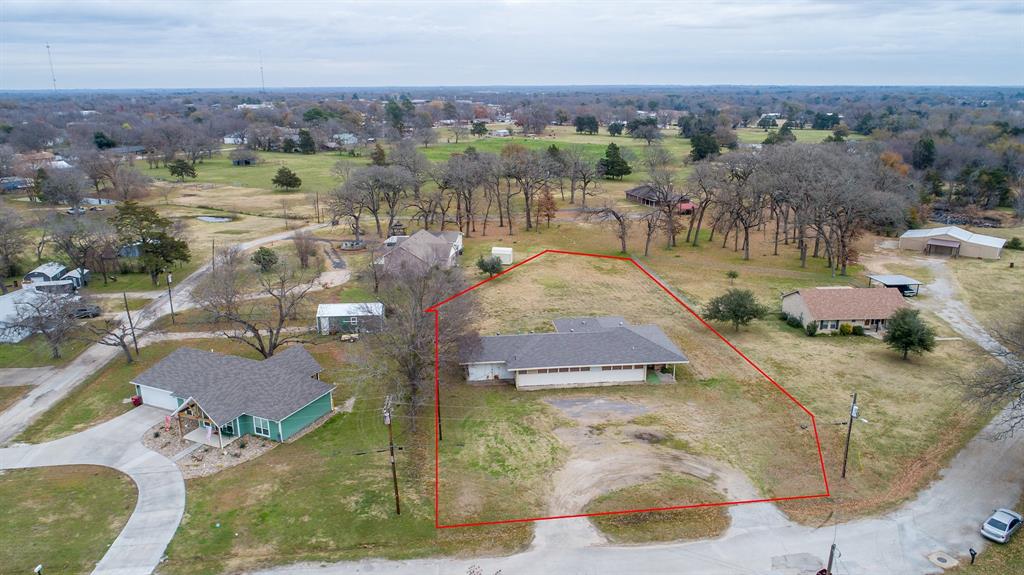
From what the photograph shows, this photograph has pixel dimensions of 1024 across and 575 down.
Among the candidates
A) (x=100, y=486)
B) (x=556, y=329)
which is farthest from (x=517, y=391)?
(x=100, y=486)

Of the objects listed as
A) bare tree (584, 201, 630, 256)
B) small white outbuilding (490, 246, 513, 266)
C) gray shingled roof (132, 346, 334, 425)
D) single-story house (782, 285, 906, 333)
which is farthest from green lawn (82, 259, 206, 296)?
single-story house (782, 285, 906, 333)

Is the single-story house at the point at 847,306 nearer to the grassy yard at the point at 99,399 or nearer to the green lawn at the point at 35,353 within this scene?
the grassy yard at the point at 99,399

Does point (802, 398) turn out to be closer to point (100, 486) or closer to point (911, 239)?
point (100, 486)

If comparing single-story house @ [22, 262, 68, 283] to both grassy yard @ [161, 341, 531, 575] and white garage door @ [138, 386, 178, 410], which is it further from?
grassy yard @ [161, 341, 531, 575]

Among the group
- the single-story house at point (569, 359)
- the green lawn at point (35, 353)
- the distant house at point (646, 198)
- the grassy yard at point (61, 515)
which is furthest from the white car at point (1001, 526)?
the distant house at point (646, 198)

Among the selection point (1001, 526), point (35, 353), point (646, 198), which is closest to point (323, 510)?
point (1001, 526)

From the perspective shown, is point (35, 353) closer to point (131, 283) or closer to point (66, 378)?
point (66, 378)
